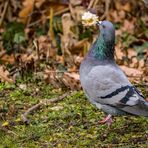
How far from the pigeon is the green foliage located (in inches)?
133

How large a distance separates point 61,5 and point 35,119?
434 centimetres

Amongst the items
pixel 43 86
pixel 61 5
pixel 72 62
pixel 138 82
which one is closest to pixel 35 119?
pixel 43 86

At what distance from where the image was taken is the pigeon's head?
16.8 feet

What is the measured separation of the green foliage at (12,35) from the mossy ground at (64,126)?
2.37 m

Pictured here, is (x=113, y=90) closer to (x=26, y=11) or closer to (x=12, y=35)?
(x=12, y=35)

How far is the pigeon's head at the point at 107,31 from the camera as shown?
513cm

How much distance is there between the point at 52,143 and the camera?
4.91 meters

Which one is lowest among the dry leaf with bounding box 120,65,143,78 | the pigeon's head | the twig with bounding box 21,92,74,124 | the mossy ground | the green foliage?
the dry leaf with bounding box 120,65,143,78

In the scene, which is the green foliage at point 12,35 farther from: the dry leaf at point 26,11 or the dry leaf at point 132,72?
the dry leaf at point 132,72

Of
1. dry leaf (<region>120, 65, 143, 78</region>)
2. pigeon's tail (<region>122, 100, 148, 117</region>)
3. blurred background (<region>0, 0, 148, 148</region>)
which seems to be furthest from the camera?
dry leaf (<region>120, 65, 143, 78</region>)

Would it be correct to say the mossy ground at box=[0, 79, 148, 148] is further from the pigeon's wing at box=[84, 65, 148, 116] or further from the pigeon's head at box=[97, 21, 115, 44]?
the pigeon's head at box=[97, 21, 115, 44]

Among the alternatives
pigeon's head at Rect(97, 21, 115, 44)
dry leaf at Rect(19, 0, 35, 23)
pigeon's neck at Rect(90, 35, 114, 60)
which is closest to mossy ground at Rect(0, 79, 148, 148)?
pigeon's neck at Rect(90, 35, 114, 60)

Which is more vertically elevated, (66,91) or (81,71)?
(81,71)

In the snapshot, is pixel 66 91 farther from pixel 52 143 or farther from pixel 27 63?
pixel 52 143
